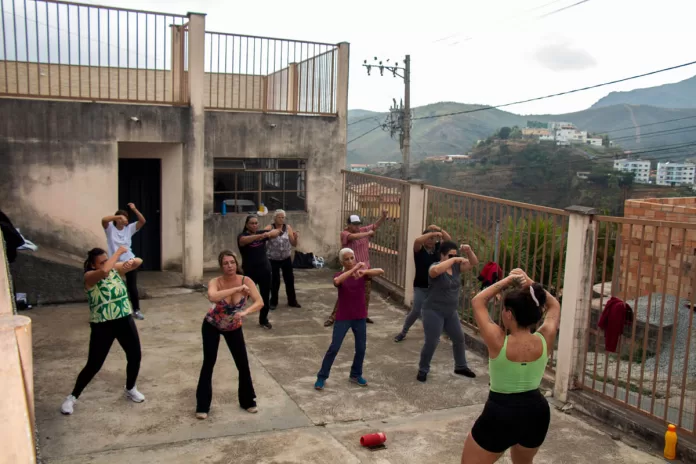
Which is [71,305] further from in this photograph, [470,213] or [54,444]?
[470,213]

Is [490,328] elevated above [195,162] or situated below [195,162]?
below

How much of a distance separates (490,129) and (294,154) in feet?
358

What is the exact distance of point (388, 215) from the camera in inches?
479

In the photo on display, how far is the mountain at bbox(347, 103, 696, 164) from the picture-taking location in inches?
3944

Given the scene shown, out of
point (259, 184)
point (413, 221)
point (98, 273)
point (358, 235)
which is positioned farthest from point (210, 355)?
point (259, 184)

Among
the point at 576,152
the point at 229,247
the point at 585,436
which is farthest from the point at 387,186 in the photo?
the point at 576,152

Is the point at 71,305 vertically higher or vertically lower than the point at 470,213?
lower

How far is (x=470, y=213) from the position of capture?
9.48m

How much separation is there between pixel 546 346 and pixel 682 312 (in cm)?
358

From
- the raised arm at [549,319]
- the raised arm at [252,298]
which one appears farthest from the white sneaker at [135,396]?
the raised arm at [549,319]

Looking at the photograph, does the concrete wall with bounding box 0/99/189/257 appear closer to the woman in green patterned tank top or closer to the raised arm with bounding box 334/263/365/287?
the woman in green patterned tank top

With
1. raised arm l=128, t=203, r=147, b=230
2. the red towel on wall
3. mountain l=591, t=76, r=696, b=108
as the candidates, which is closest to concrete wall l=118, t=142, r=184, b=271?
raised arm l=128, t=203, r=147, b=230

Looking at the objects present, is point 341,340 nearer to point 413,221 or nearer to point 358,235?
point 358,235

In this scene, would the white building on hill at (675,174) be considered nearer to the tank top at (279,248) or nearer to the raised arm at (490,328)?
the tank top at (279,248)
